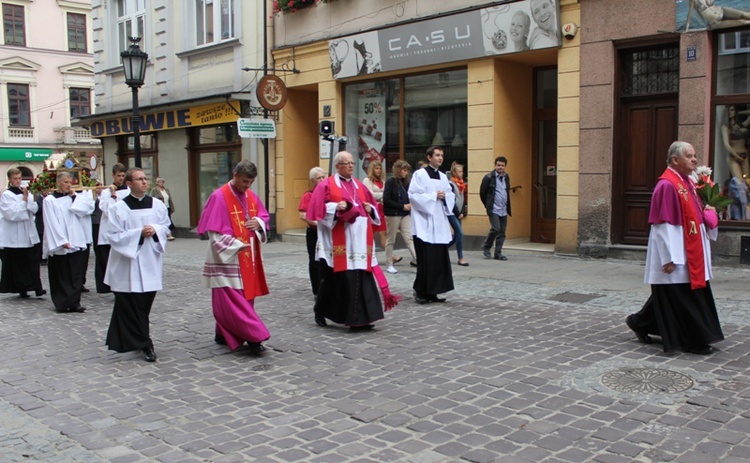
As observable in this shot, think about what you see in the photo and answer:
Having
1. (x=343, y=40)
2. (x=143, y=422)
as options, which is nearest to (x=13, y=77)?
(x=343, y=40)

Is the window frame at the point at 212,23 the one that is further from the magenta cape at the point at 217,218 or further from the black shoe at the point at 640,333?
the black shoe at the point at 640,333

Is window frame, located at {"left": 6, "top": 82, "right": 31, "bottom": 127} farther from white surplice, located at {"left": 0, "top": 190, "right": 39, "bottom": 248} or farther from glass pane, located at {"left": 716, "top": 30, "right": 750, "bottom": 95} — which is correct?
glass pane, located at {"left": 716, "top": 30, "right": 750, "bottom": 95}

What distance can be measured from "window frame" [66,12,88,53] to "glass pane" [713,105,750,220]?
4421cm

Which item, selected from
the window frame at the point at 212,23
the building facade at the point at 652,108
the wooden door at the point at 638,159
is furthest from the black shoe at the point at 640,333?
the window frame at the point at 212,23

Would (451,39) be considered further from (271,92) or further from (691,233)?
(691,233)

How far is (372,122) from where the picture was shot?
1669 centimetres

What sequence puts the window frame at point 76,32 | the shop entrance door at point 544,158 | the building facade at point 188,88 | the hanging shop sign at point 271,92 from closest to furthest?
the shop entrance door at point 544,158 < the hanging shop sign at point 271,92 < the building facade at point 188,88 < the window frame at point 76,32

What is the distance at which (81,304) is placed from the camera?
978 cm

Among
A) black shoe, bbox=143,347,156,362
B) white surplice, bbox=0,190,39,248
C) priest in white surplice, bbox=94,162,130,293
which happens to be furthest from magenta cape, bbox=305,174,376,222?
white surplice, bbox=0,190,39,248

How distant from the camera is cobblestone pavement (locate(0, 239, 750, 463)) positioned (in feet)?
14.1

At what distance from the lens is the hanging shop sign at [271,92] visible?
659 inches

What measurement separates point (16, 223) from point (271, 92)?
311 inches

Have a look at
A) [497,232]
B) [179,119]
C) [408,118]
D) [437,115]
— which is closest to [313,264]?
[497,232]

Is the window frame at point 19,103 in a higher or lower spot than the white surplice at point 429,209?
higher
